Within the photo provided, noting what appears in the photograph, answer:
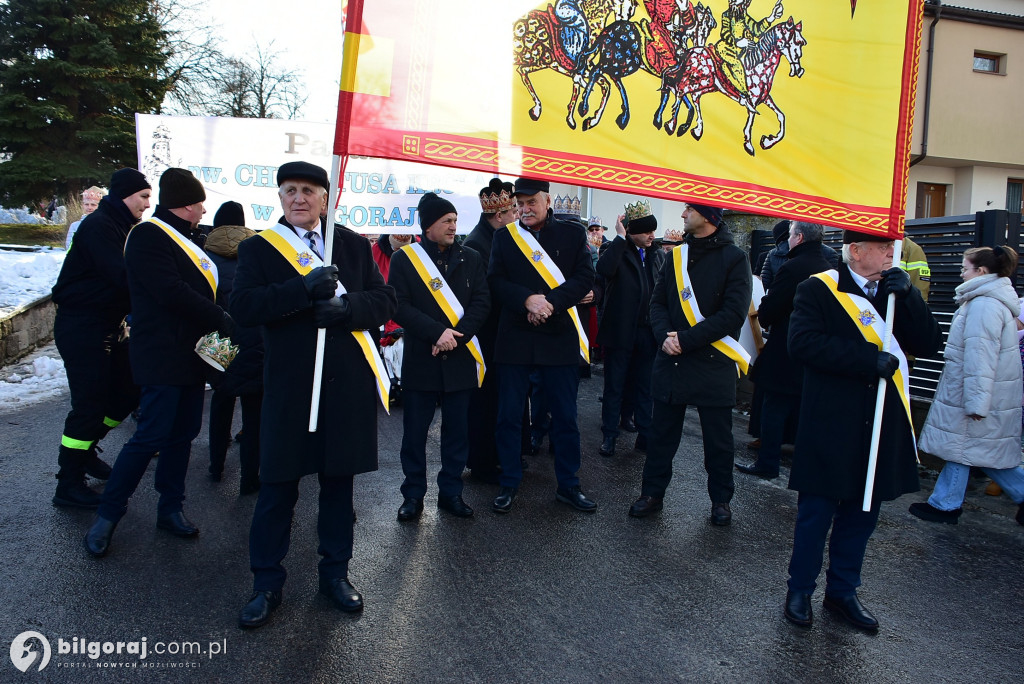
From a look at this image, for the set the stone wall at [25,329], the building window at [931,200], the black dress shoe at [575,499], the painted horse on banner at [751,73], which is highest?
the building window at [931,200]

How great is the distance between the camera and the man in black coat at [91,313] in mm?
4625

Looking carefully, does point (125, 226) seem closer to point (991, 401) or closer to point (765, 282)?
point (765, 282)

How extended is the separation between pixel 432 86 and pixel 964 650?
11.5 feet

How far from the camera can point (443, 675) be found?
2994 millimetres

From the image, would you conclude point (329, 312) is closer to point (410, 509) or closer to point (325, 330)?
point (325, 330)

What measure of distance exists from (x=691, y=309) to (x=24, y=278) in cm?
1235

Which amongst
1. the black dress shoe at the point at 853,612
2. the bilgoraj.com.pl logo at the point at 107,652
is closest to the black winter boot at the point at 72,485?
the bilgoraj.com.pl logo at the point at 107,652

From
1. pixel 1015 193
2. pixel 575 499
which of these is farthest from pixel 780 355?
pixel 1015 193

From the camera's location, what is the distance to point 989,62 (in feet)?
72.9

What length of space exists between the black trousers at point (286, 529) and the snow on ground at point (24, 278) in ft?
24.3

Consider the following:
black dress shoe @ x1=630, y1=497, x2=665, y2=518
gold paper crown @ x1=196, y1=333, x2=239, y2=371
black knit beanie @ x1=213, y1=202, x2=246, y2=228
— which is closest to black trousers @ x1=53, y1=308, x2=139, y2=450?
A: gold paper crown @ x1=196, y1=333, x2=239, y2=371

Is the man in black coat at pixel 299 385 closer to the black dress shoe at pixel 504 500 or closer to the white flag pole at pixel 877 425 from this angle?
the black dress shoe at pixel 504 500

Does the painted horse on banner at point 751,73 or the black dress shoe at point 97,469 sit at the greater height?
the painted horse on banner at point 751,73

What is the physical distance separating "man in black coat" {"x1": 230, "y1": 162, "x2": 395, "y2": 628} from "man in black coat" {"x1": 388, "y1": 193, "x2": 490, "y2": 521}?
1218 millimetres
